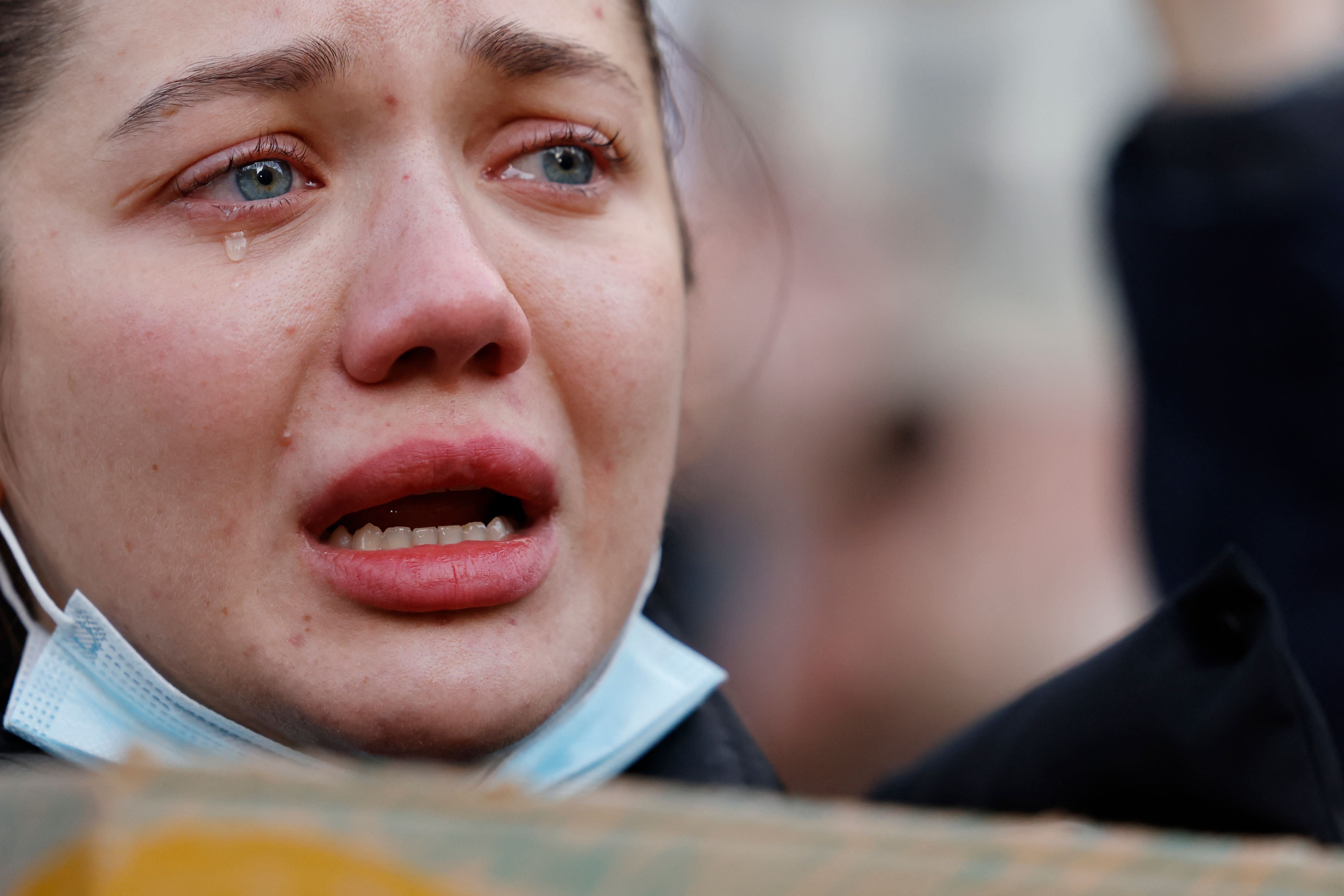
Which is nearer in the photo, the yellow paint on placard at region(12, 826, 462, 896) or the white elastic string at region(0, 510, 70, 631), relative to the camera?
the yellow paint on placard at region(12, 826, 462, 896)

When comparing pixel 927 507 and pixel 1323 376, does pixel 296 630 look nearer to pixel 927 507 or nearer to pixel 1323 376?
pixel 1323 376

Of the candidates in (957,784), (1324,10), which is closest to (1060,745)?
(957,784)

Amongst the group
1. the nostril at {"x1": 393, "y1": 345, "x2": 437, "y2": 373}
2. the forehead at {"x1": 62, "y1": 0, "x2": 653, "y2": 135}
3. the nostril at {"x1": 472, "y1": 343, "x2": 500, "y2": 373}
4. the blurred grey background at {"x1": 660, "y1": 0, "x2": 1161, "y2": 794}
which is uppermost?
the forehead at {"x1": 62, "y1": 0, "x2": 653, "y2": 135}

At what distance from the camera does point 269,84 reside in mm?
922

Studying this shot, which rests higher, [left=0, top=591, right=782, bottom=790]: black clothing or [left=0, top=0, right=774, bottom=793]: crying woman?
[left=0, top=0, right=774, bottom=793]: crying woman

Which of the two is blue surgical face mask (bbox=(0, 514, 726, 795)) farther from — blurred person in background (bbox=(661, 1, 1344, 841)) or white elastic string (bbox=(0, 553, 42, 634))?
blurred person in background (bbox=(661, 1, 1344, 841))

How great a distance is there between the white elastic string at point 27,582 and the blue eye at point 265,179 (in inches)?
13.4

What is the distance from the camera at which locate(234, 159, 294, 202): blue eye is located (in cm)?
96

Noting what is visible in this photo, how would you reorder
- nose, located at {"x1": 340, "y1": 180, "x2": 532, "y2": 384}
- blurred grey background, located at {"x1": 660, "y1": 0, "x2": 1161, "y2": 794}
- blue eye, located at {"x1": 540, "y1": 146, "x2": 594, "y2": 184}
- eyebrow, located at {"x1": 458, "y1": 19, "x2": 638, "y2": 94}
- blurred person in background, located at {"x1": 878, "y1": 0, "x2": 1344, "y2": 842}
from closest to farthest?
1. nose, located at {"x1": 340, "y1": 180, "x2": 532, "y2": 384}
2. eyebrow, located at {"x1": 458, "y1": 19, "x2": 638, "y2": 94}
3. blue eye, located at {"x1": 540, "y1": 146, "x2": 594, "y2": 184}
4. blurred person in background, located at {"x1": 878, "y1": 0, "x2": 1344, "y2": 842}
5. blurred grey background, located at {"x1": 660, "y1": 0, "x2": 1161, "y2": 794}

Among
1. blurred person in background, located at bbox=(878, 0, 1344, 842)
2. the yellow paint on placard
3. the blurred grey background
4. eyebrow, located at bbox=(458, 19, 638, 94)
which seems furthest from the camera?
the blurred grey background

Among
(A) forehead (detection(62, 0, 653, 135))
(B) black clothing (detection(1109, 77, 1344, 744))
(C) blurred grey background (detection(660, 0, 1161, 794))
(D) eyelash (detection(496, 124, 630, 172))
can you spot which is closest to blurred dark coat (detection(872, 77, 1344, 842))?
(B) black clothing (detection(1109, 77, 1344, 744))

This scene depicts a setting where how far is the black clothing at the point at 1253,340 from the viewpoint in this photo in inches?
59.1

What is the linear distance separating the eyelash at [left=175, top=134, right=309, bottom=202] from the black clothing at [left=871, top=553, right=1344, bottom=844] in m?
0.79

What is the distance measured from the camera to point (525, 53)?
3.32 feet
